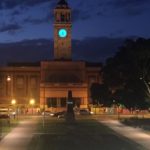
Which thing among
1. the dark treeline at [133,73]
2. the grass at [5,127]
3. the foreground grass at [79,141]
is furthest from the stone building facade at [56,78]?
the foreground grass at [79,141]

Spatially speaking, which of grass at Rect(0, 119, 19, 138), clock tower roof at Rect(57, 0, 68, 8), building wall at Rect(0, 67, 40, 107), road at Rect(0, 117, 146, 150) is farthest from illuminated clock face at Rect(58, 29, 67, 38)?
road at Rect(0, 117, 146, 150)

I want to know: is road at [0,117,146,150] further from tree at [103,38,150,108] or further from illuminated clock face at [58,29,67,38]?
illuminated clock face at [58,29,67,38]

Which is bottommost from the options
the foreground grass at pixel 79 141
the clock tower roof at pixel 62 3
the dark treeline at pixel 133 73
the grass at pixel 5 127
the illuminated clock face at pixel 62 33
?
the foreground grass at pixel 79 141

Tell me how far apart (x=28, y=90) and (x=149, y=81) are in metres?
113

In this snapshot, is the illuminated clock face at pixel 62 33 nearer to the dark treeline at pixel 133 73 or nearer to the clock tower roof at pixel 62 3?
the clock tower roof at pixel 62 3

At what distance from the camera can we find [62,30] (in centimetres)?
18038

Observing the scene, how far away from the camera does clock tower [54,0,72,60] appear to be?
180 m

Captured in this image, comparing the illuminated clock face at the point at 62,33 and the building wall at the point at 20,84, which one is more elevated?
the illuminated clock face at the point at 62,33

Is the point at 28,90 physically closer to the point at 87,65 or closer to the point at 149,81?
the point at 87,65

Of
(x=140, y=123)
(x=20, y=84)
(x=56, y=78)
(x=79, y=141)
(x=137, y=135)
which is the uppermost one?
(x=56, y=78)

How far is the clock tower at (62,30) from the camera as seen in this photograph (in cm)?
17975

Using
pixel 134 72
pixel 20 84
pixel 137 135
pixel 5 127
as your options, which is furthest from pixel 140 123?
pixel 20 84

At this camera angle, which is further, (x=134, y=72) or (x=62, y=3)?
(x=62, y=3)

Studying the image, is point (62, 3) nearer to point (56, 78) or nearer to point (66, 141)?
point (56, 78)
